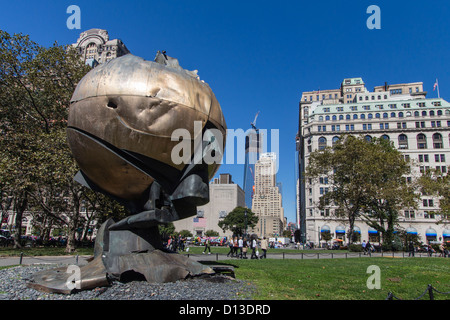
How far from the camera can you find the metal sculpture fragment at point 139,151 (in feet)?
23.5

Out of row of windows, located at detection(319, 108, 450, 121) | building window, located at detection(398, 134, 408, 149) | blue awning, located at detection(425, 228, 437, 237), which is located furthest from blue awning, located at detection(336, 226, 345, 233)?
row of windows, located at detection(319, 108, 450, 121)

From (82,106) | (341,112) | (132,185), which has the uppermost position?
(341,112)

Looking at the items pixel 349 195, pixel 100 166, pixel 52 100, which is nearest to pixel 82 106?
pixel 100 166

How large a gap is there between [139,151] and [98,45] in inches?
4579

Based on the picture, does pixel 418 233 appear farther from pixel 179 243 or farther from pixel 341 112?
pixel 179 243

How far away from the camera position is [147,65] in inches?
301

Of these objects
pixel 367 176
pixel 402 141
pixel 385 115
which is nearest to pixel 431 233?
pixel 402 141

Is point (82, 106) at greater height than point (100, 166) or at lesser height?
greater

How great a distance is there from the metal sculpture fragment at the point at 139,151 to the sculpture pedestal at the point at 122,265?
0.02m

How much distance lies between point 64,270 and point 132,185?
9.48 ft

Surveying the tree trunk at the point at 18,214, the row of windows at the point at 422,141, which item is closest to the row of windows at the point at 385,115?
the row of windows at the point at 422,141

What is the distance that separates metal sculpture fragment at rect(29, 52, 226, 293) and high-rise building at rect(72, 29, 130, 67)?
106106mm

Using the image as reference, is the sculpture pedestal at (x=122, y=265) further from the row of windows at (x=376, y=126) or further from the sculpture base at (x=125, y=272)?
the row of windows at (x=376, y=126)
